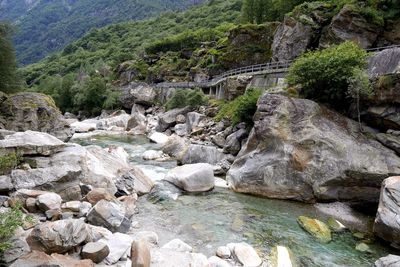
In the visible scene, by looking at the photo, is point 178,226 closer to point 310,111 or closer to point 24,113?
point 310,111

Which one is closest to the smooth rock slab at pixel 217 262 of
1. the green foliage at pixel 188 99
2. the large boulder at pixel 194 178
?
the large boulder at pixel 194 178

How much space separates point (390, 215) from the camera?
14.5 metres

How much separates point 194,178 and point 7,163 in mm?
10409

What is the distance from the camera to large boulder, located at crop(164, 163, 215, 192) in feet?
67.4

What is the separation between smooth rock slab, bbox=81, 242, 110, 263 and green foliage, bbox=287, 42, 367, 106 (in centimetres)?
1792

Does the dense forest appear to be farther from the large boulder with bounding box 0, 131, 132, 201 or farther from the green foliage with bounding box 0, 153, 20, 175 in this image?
the green foliage with bounding box 0, 153, 20, 175

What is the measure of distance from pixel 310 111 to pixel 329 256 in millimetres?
10921

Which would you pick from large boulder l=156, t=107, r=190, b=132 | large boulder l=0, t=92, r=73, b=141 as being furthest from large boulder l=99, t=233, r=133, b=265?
large boulder l=156, t=107, r=190, b=132

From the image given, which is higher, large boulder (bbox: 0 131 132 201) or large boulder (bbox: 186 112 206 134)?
large boulder (bbox: 0 131 132 201)

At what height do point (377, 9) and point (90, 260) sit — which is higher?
point (377, 9)

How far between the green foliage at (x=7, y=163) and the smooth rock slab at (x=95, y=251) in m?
7.80

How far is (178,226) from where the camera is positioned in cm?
1541

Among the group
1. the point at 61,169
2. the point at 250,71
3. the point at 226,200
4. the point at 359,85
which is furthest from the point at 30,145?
the point at 250,71

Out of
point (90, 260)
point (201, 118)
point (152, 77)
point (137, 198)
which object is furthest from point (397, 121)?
point (152, 77)
